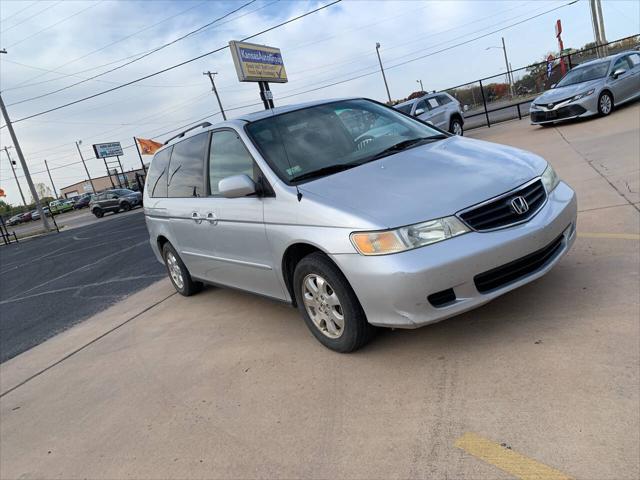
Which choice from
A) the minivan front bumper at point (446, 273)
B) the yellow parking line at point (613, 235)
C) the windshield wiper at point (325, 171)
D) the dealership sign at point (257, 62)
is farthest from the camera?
the dealership sign at point (257, 62)

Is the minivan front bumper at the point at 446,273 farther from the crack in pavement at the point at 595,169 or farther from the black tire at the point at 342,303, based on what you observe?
the crack in pavement at the point at 595,169

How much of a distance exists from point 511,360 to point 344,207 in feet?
4.29

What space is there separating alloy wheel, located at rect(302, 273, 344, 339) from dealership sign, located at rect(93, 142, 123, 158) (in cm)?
7858

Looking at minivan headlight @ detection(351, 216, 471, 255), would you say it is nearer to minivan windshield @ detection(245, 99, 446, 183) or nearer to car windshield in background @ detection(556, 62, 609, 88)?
minivan windshield @ detection(245, 99, 446, 183)

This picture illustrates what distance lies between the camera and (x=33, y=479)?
294 centimetres

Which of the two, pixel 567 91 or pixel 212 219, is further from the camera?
pixel 567 91

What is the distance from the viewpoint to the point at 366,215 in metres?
2.89

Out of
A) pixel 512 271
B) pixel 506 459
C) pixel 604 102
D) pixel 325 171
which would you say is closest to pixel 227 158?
pixel 325 171

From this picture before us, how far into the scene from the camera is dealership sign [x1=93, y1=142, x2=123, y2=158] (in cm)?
7431

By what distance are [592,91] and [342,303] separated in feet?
36.0

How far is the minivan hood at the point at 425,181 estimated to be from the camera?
9.45 ft

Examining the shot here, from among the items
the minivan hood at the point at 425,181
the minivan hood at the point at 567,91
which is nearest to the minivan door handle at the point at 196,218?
the minivan hood at the point at 425,181

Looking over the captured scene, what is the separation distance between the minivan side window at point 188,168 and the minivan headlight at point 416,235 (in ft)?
7.40

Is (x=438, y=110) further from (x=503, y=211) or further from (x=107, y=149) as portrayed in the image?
(x=107, y=149)
